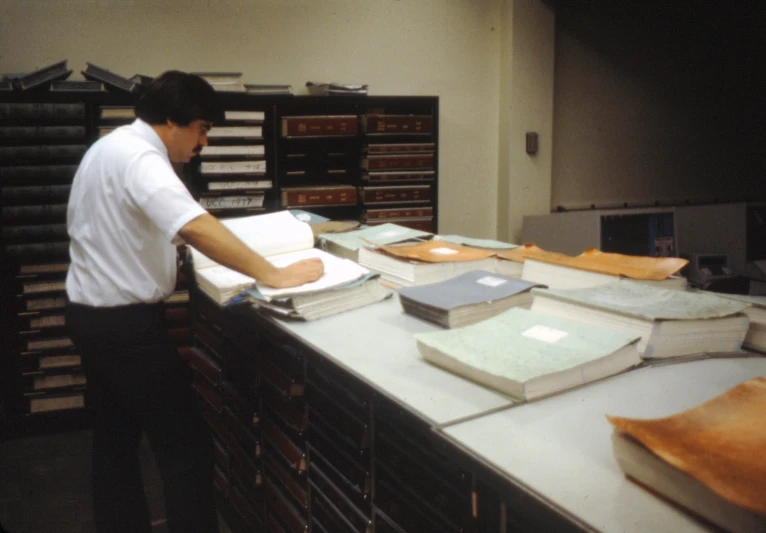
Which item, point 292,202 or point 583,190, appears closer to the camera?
point 292,202

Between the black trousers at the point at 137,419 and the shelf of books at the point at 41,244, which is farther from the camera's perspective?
the shelf of books at the point at 41,244

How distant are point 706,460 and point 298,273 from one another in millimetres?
1083

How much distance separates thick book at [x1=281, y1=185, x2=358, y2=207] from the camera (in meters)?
3.39

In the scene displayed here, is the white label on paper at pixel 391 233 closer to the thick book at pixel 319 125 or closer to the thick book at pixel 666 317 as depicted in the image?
the thick book at pixel 666 317

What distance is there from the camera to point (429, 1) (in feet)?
13.5

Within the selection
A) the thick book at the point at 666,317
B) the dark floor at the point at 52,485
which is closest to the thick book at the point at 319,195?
the dark floor at the point at 52,485

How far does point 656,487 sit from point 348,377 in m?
0.57

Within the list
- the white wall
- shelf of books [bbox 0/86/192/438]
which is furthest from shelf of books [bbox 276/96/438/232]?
shelf of books [bbox 0/86/192/438]

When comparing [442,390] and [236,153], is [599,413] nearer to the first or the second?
[442,390]

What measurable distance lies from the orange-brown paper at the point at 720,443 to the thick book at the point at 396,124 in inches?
113

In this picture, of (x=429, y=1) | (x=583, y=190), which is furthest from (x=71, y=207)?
(x=583, y=190)

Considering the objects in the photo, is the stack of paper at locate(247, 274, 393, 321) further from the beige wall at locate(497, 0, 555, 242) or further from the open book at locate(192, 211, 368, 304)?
the beige wall at locate(497, 0, 555, 242)

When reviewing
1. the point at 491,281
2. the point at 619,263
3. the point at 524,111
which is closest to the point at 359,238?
the point at 491,281

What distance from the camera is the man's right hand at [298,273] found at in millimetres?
1518
